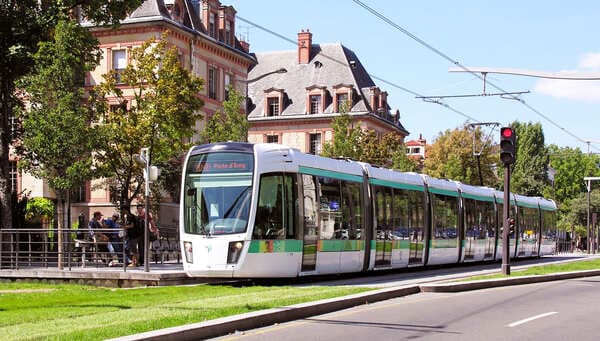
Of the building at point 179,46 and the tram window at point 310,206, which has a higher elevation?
the building at point 179,46

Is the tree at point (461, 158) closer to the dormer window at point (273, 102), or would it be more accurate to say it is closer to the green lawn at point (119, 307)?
the dormer window at point (273, 102)

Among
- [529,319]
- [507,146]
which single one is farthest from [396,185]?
[529,319]

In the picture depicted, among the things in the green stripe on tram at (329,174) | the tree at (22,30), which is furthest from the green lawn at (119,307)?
the tree at (22,30)

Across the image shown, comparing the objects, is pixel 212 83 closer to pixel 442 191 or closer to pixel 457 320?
pixel 442 191

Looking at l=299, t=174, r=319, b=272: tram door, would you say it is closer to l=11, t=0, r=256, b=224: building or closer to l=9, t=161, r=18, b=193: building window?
l=11, t=0, r=256, b=224: building

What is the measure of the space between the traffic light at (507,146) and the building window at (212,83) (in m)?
37.7

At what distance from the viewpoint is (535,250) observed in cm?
4588

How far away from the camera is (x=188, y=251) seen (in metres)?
21.2

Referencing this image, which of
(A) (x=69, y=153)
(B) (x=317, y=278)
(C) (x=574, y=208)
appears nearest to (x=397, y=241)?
(B) (x=317, y=278)

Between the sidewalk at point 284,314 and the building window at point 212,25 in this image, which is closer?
the sidewalk at point 284,314

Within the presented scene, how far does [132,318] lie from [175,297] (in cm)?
473

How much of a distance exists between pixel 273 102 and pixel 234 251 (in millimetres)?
65113

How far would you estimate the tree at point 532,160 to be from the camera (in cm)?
10204

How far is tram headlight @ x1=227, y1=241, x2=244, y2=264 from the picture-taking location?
20.5 metres
